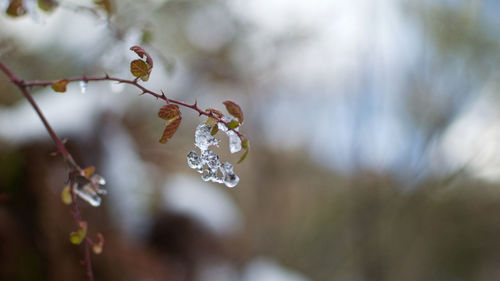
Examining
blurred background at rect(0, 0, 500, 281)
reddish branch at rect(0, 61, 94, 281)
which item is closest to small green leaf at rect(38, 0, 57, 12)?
blurred background at rect(0, 0, 500, 281)

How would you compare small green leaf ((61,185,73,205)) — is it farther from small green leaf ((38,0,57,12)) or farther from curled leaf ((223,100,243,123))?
small green leaf ((38,0,57,12))

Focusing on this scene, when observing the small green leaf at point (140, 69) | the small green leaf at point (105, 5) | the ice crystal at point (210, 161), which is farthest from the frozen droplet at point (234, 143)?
the small green leaf at point (105, 5)

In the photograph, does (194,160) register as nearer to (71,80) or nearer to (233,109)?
(233,109)

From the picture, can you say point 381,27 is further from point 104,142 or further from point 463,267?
point 463,267

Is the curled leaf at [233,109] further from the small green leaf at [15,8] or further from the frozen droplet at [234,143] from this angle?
the small green leaf at [15,8]

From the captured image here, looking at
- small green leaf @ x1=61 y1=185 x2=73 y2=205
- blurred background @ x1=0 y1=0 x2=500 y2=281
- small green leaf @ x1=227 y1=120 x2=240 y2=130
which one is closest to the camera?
small green leaf @ x1=227 y1=120 x2=240 y2=130

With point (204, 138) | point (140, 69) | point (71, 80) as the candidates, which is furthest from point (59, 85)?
point (204, 138)
